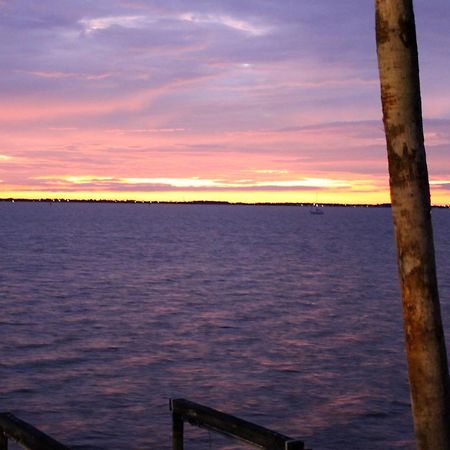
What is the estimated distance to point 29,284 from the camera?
53750 millimetres

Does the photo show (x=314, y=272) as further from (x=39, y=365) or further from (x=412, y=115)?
(x=412, y=115)

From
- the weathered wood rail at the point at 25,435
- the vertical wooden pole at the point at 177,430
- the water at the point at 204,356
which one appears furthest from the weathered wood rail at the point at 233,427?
the water at the point at 204,356

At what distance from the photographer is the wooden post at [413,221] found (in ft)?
16.0

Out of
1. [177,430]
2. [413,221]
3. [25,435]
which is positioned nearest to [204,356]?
[177,430]

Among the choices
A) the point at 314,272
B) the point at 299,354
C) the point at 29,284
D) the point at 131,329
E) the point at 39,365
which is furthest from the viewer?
the point at 314,272

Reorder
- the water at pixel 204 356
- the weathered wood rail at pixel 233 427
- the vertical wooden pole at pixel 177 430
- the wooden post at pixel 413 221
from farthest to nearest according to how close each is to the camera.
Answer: the water at pixel 204 356
the vertical wooden pole at pixel 177 430
the weathered wood rail at pixel 233 427
the wooden post at pixel 413 221

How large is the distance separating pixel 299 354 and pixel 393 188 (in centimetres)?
2301

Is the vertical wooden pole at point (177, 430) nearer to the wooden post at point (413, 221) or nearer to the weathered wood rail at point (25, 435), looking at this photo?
the weathered wood rail at point (25, 435)

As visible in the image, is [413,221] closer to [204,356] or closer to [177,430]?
[177,430]

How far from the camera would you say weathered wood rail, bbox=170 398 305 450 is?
22.3ft

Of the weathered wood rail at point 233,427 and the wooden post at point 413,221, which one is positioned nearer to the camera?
the wooden post at point 413,221

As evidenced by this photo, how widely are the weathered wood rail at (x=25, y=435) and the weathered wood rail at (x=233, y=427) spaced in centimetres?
192

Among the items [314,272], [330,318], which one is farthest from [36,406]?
[314,272]

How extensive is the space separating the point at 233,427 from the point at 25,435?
2022mm
